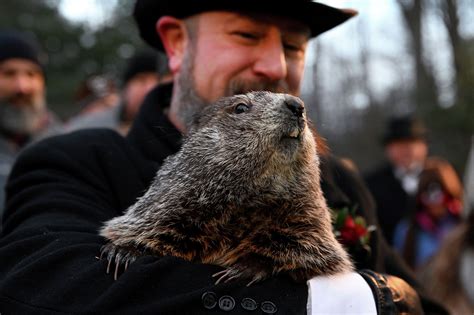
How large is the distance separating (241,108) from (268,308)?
855mm

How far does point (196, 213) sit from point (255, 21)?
3.94 feet

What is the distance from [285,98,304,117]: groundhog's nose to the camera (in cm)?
232

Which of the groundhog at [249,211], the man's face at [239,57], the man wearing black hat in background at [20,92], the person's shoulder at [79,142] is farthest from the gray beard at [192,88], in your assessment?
the man wearing black hat in background at [20,92]

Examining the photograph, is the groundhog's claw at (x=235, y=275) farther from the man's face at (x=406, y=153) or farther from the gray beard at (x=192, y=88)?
the man's face at (x=406, y=153)

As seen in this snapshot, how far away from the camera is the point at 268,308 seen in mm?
2117

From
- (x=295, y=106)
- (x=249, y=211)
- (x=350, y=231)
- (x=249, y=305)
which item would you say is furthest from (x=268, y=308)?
(x=350, y=231)

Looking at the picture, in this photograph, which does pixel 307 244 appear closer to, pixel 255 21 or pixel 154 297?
pixel 154 297

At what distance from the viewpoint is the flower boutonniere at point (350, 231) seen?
296cm

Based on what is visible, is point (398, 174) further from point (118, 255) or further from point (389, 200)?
point (118, 255)

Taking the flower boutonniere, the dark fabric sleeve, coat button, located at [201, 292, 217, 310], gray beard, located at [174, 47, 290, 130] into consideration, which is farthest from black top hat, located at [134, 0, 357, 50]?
coat button, located at [201, 292, 217, 310]

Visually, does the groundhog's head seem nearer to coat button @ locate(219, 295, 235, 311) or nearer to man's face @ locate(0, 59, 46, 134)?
coat button @ locate(219, 295, 235, 311)

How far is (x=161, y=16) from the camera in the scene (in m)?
3.43

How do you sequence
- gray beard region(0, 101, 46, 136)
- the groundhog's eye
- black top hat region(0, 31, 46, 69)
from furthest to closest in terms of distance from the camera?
1. black top hat region(0, 31, 46, 69)
2. gray beard region(0, 101, 46, 136)
3. the groundhog's eye

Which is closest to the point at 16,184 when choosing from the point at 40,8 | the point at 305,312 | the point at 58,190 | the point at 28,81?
the point at 58,190
